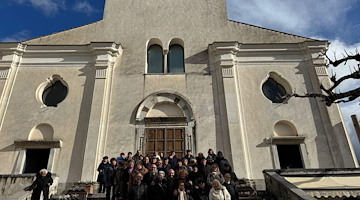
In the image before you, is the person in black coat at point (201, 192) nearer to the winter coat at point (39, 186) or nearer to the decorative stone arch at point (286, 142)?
the winter coat at point (39, 186)

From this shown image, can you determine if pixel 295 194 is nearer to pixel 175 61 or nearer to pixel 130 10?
pixel 175 61

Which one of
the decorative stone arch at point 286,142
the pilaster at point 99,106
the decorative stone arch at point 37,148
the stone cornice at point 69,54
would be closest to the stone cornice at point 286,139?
the decorative stone arch at point 286,142

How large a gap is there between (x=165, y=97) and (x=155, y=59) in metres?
3.01

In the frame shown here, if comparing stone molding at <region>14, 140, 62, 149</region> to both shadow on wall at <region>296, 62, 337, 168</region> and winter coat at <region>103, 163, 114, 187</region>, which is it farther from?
shadow on wall at <region>296, 62, 337, 168</region>

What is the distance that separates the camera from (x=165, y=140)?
42.1 feet

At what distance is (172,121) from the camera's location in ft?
43.3

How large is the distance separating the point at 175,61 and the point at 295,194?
1024 centimetres

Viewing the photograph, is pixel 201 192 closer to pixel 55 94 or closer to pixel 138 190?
pixel 138 190

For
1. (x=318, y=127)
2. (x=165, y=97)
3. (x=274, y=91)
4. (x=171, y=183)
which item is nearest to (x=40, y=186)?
(x=171, y=183)

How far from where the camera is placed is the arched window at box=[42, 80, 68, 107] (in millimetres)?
13932

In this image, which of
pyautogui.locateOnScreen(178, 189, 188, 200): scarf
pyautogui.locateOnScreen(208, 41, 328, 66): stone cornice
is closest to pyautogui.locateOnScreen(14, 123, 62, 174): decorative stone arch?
pyautogui.locateOnScreen(178, 189, 188, 200): scarf

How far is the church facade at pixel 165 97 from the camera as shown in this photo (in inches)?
490

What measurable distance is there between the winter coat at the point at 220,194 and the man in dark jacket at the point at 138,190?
1729 millimetres

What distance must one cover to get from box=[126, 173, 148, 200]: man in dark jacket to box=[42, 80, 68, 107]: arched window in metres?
8.66
